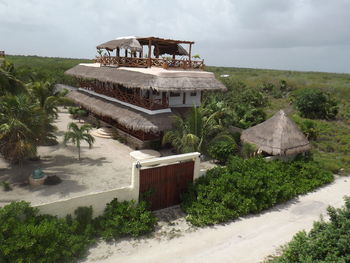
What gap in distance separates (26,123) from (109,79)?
28.0 ft

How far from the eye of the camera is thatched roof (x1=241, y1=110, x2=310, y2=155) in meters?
12.9

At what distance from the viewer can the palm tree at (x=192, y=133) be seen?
12.7m

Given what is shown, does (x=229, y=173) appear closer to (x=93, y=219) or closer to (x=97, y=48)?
(x=93, y=219)

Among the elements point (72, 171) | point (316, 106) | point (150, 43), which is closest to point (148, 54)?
point (150, 43)

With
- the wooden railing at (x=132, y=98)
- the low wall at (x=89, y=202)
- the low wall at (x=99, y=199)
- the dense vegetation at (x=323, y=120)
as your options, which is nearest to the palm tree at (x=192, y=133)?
the wooden railing at (x=132, y=98)

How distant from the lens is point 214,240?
27.6ft

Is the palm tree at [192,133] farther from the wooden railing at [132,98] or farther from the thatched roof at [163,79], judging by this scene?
the thatched roof at [163,79]

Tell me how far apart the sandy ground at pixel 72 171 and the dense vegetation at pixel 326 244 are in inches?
287

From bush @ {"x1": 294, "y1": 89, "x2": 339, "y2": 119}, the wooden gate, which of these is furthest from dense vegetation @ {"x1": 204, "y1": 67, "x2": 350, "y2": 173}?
the wooden gate

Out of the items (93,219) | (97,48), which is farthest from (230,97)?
(93,219)

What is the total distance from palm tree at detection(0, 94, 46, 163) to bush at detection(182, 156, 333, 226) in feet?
21.7

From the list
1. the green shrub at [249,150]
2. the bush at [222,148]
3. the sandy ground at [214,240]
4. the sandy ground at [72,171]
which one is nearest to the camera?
the sandy ground at [214,240]

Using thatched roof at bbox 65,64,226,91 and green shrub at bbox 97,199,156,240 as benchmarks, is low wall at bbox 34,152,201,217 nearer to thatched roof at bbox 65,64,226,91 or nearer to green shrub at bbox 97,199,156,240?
green shrub at bbox 97,199,156,240

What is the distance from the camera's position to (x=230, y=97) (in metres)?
28.1
